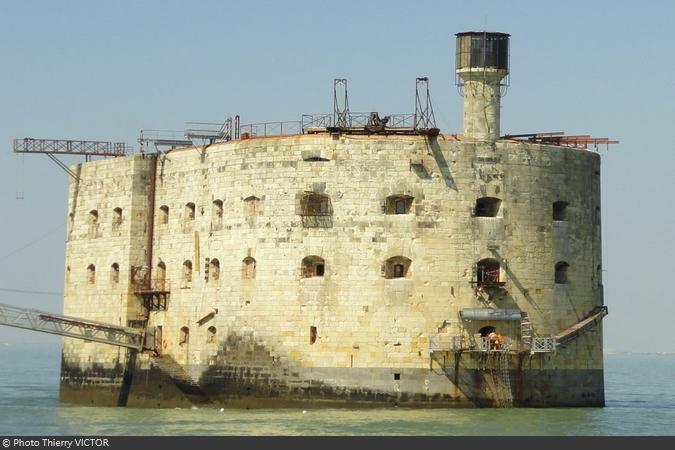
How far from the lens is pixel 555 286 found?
210ft

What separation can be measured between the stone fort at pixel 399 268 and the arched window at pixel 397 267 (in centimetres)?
6

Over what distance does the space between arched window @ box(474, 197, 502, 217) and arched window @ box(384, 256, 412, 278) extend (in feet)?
9.96

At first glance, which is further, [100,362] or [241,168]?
[100,362]

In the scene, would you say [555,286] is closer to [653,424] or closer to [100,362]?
[653,424]

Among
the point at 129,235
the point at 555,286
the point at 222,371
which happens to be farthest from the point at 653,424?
the point at 129,235

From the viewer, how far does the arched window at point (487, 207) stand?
63188 mm

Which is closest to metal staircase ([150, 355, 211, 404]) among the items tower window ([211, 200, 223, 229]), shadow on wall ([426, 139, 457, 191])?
tower window ([211, 200, 223, 229])

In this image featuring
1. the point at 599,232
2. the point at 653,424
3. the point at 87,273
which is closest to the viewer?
the point at 653,424

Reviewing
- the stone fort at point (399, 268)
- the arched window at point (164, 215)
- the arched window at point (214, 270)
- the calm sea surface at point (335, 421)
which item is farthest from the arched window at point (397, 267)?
the arched window at point (164, 215)

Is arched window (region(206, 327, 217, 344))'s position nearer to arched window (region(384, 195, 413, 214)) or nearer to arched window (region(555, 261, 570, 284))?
arched window (region(384, 195, 413, 214))

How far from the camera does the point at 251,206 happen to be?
64.4 meters

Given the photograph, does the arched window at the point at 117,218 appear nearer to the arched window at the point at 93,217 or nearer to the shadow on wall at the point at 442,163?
the arched window at the point at 93,217

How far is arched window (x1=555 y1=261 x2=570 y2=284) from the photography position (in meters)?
64.4

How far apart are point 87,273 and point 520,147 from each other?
1881 centimetres
